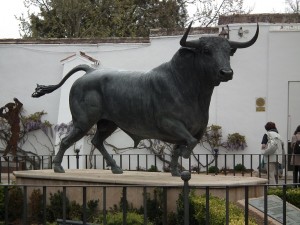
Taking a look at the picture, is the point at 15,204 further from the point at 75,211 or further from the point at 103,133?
the point at 103,133

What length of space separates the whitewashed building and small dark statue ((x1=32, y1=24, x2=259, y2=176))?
919 centimetres

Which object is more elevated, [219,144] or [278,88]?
[278,88]

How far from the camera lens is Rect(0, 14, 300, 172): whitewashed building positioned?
19688 millimetres

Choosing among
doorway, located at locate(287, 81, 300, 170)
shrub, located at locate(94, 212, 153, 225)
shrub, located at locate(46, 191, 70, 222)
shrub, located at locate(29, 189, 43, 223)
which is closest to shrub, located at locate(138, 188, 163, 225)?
shrub, located at locate(94, 212, 153, 225)

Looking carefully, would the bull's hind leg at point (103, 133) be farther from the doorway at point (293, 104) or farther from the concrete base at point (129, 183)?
the doorway at point (293, 104)

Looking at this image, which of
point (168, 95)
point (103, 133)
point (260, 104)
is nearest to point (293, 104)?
point (260, 104)

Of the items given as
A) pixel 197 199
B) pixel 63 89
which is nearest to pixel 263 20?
pixel 63 89

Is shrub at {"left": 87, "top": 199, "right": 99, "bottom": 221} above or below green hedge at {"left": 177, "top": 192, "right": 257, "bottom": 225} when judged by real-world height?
below

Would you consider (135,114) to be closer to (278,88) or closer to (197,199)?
(197,199)

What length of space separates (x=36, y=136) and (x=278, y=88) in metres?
7.15

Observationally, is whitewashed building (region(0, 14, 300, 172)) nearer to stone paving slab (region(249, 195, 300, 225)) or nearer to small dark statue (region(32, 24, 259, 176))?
small dark statue (region(32, 24, 259, 176))

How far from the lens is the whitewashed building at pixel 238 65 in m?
19.7

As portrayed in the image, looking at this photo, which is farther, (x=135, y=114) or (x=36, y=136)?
(x=36, y=136)

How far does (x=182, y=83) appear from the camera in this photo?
10070 mm
